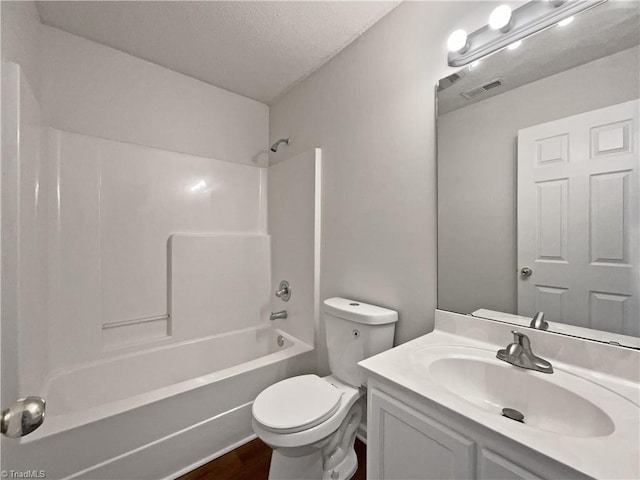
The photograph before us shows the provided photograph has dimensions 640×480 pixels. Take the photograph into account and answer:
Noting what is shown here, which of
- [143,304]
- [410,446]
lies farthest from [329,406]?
[143,304]

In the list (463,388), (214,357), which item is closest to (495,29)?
(463,388)

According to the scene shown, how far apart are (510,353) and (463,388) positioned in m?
0.20

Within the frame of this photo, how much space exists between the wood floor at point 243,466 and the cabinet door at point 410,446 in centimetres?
72

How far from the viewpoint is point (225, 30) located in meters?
1.55

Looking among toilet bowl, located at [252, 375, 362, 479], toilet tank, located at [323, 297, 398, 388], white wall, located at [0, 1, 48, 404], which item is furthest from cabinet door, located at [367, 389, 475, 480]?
white wall, located at [0, 1, 48, 404]

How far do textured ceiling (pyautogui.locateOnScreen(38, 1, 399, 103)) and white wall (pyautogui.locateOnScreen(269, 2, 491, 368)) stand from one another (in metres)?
0.14

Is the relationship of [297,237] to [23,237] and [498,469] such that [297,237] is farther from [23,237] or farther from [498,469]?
[498,469]

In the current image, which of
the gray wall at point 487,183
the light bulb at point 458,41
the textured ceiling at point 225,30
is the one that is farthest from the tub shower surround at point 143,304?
the light bulb at point 458,41

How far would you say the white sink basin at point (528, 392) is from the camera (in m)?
0.69

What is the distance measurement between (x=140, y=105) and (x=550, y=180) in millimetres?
2356

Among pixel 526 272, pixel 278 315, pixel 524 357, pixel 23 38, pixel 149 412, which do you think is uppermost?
pixel 23 38

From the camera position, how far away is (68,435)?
1.09m

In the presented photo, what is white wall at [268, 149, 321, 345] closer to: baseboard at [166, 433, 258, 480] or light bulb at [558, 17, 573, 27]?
baseboard at [166, 433, 258, 480]

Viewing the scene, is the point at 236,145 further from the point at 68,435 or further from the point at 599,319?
the point at 599,319
